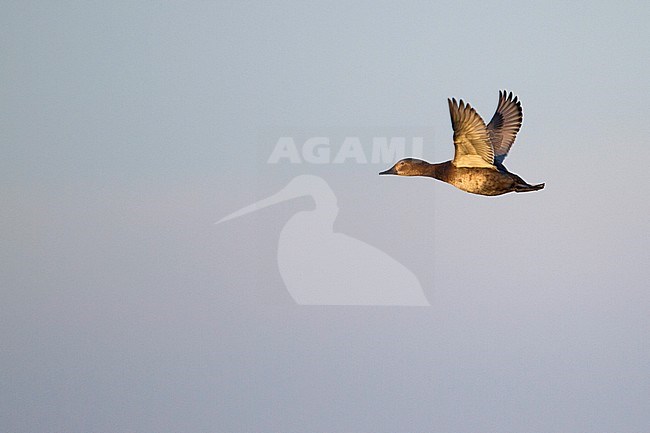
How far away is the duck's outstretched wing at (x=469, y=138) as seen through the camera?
12.9 ft

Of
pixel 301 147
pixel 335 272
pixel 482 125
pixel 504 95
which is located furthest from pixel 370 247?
pixel 482 125

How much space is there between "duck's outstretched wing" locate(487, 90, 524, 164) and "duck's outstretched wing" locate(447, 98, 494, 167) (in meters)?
0.39

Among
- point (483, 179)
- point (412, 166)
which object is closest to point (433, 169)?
point (412, 166)

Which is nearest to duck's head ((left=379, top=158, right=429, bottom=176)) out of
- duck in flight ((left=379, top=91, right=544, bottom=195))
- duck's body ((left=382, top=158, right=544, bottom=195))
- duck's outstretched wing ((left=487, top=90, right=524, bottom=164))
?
duck in flight ((left=379, top=91, right=544, bottom=195))

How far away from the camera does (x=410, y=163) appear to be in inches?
171

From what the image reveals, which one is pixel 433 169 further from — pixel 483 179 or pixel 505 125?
pixel 505 125

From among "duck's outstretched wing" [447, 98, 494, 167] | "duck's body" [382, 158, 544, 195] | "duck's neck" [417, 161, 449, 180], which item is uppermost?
"duck's outstretched wing" [447, 98, 494, 167]

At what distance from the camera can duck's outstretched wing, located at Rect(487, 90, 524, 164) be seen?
4.54 metres

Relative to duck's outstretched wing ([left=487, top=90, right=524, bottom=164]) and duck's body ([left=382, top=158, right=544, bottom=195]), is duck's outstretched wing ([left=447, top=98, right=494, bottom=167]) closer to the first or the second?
duck's body ([left=382, top=158, right=544, bottom=195])

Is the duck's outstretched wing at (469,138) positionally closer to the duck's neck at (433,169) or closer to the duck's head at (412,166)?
the duck's neck at (433,169)

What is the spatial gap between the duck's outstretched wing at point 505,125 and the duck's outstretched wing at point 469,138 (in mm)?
392

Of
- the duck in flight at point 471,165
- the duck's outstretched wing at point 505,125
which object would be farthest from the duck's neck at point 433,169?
the duck's outstretched wing at point 505,125

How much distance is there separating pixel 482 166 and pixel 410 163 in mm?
323

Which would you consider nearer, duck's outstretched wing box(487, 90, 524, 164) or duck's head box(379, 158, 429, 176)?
duck's head box(379, 158, 429, 176)
